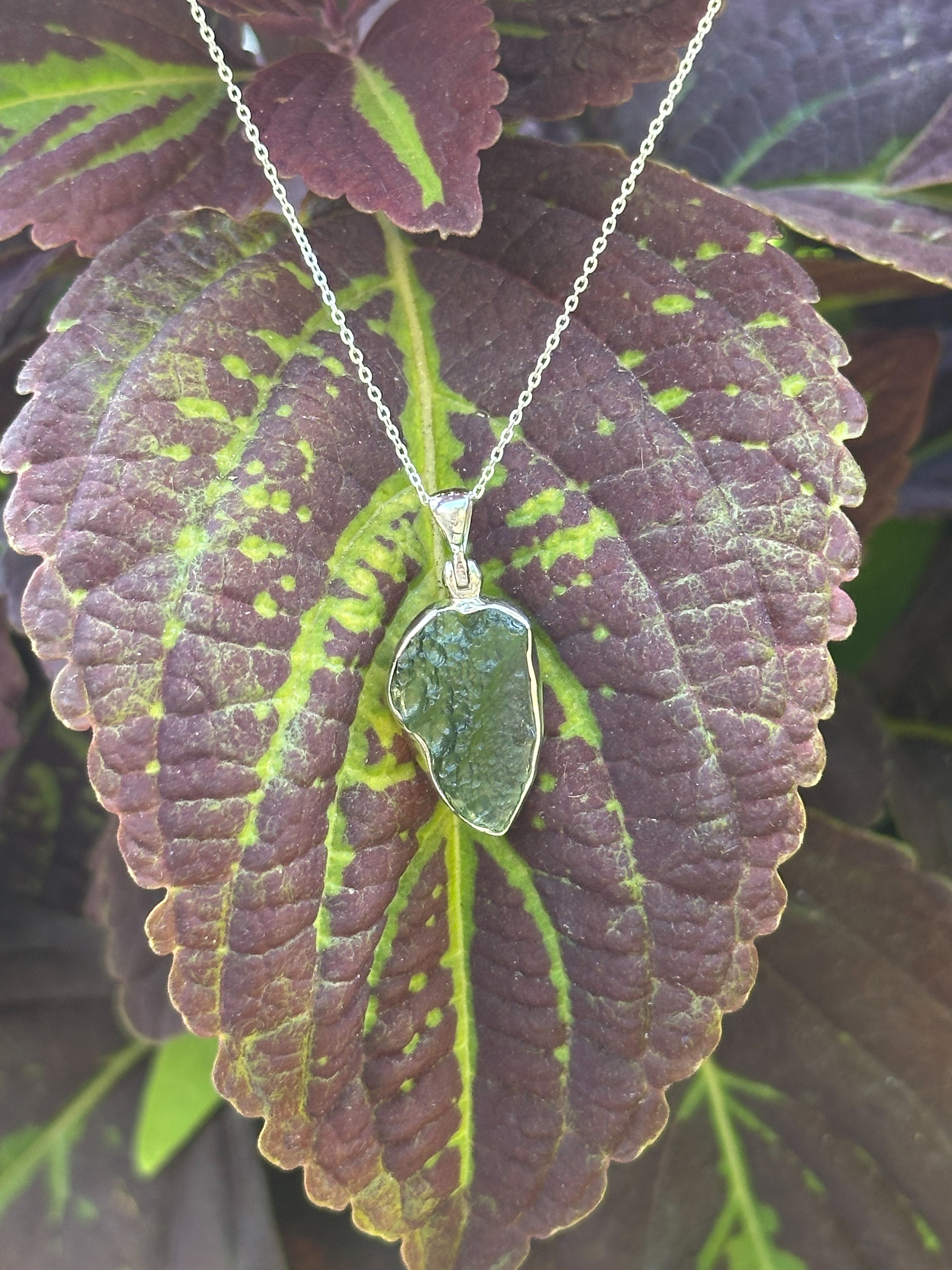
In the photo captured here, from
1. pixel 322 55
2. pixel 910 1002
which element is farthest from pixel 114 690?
pixel 910 1002

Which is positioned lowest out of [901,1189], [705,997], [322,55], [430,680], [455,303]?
[901,1189]

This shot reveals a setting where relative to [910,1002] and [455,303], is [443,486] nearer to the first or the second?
[455,303]

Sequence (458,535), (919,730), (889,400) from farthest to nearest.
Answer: (919,730) → (889,400) → (458,535)

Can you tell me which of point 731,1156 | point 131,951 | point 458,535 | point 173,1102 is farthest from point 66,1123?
point 458,535

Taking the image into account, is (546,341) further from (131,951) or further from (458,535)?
(131,951)

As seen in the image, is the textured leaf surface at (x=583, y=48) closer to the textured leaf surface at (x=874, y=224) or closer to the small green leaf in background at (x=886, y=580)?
the textured leaf surface at (x=874, y=224)

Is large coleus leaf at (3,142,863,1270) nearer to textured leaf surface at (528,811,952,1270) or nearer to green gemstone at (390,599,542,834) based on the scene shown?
green gemstone at (390,599,542,834)

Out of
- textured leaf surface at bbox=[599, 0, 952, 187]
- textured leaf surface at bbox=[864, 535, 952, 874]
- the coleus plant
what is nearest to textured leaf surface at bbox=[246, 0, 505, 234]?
the coleus plant

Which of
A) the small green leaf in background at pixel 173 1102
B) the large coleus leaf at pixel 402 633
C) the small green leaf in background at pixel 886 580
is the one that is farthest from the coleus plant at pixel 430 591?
the small green leaf in background at pixel 886 580
